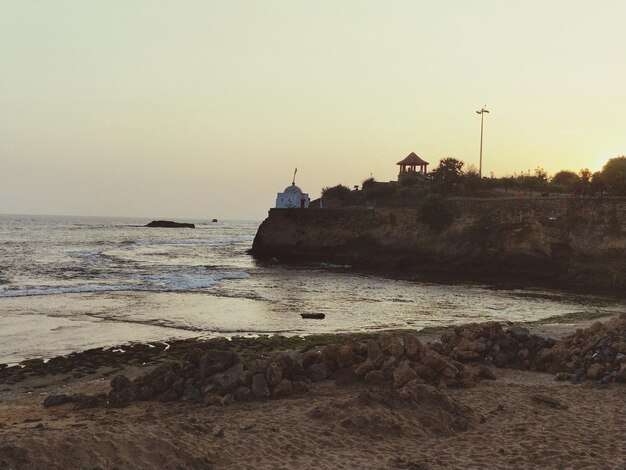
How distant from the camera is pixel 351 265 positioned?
4775cm

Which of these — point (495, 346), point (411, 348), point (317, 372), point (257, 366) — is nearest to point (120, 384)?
point (257, 366)

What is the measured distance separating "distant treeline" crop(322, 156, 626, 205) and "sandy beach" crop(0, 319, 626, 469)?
141 ft

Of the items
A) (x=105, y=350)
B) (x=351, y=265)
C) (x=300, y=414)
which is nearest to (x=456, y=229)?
(x=351, y=265)

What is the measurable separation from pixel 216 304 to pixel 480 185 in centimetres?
4319

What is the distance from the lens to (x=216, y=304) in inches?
917

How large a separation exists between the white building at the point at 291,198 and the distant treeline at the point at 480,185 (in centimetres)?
585

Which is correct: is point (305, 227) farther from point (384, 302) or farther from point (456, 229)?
point (384, 302)

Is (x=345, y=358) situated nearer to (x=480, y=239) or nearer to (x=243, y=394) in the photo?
(x=243, y=394)

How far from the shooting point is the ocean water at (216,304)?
16906 mm

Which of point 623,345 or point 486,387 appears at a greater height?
point 623,345

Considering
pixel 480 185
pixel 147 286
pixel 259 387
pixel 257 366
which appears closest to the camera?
pixel 259 387

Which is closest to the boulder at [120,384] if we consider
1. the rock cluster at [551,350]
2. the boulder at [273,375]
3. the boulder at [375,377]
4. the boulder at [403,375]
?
the boulder at [273,375]

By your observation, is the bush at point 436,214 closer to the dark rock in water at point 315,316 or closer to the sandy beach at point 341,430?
the dark rock in water at point 315,316

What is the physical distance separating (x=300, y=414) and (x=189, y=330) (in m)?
9.67
